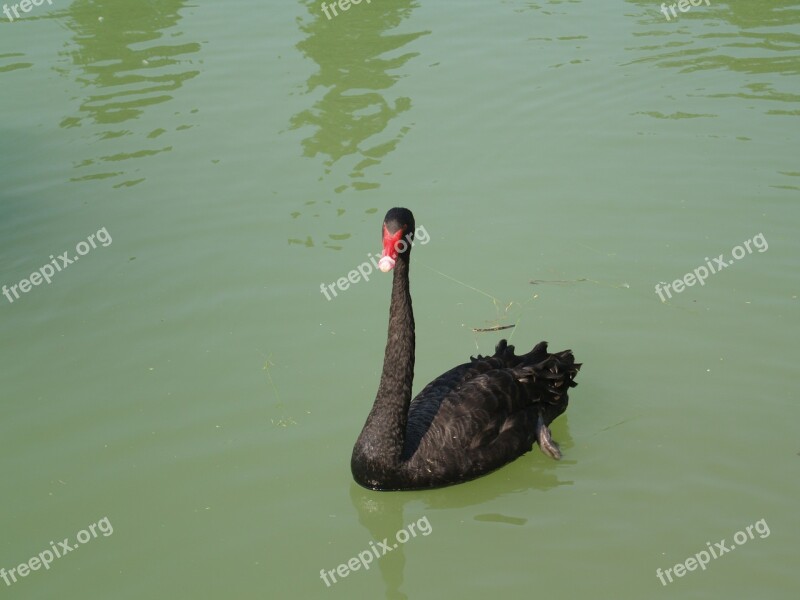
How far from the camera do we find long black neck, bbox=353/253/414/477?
5.57 m

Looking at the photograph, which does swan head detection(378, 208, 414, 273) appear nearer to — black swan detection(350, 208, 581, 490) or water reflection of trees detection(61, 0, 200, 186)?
black swan detection(350, 208, 581, 490)

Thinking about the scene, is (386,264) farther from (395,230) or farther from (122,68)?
(122,68)

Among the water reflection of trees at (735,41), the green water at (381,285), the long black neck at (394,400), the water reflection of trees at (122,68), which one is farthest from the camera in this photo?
the water reflection of trees at (735,41)

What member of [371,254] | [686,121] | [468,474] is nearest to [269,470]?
[468,474]

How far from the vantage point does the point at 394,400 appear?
18.4ft

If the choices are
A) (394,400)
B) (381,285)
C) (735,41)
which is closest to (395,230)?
(394,400)

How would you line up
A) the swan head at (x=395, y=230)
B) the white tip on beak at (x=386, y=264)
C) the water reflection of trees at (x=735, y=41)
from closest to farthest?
1. the white tip on beak at (x=386, y=264)
2. the swan head at (x=395, y=230)
3. the water reflection of trees at (x=735, y=41)

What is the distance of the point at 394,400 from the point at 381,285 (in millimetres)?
1904

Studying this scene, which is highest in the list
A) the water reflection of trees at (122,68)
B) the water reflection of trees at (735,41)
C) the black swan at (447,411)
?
the water reflection of trees at (122,68)

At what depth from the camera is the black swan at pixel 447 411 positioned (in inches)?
220

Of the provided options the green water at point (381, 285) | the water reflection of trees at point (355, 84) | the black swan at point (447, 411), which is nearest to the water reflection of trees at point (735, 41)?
the green water at point (381, 285)

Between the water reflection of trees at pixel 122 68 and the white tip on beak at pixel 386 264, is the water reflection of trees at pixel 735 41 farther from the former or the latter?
the white tip on beak at pixel 386 264

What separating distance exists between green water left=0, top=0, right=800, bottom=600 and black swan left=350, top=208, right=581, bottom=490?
6.2 inches

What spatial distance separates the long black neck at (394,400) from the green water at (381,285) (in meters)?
0.27
